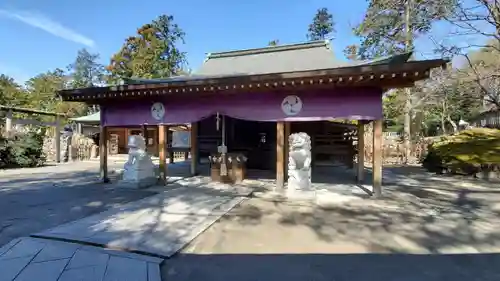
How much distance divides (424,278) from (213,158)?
241 inches

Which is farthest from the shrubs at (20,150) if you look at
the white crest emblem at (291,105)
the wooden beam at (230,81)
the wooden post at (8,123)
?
the white crest emblem at (291,105)

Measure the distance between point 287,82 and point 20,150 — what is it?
1204 cm

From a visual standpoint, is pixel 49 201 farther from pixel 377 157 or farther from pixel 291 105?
pixel 377 157

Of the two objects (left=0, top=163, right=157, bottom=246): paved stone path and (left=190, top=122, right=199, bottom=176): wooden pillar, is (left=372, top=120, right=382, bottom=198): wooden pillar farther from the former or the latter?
(left=190, top=122, right=199, bottom=176): wooden pillar

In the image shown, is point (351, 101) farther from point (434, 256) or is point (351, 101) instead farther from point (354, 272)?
point (354, 272)

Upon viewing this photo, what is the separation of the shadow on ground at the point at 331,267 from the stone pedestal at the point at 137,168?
433 cm

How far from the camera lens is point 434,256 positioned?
311cm

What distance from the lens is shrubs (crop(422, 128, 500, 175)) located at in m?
8.92

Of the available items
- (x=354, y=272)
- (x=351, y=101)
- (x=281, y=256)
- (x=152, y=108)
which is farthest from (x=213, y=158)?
(x=354, y=272)

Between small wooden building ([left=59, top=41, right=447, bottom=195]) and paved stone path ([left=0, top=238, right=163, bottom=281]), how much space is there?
397cm

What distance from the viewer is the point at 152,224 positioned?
4113 millimetres

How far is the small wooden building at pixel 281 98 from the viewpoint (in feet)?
18.1

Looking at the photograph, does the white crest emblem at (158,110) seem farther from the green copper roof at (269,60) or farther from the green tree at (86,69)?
the green tree at (86,69)

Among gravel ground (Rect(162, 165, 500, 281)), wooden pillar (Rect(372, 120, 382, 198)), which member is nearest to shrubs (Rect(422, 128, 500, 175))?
gravel ground (Rect(162, 165, 500, 281))
